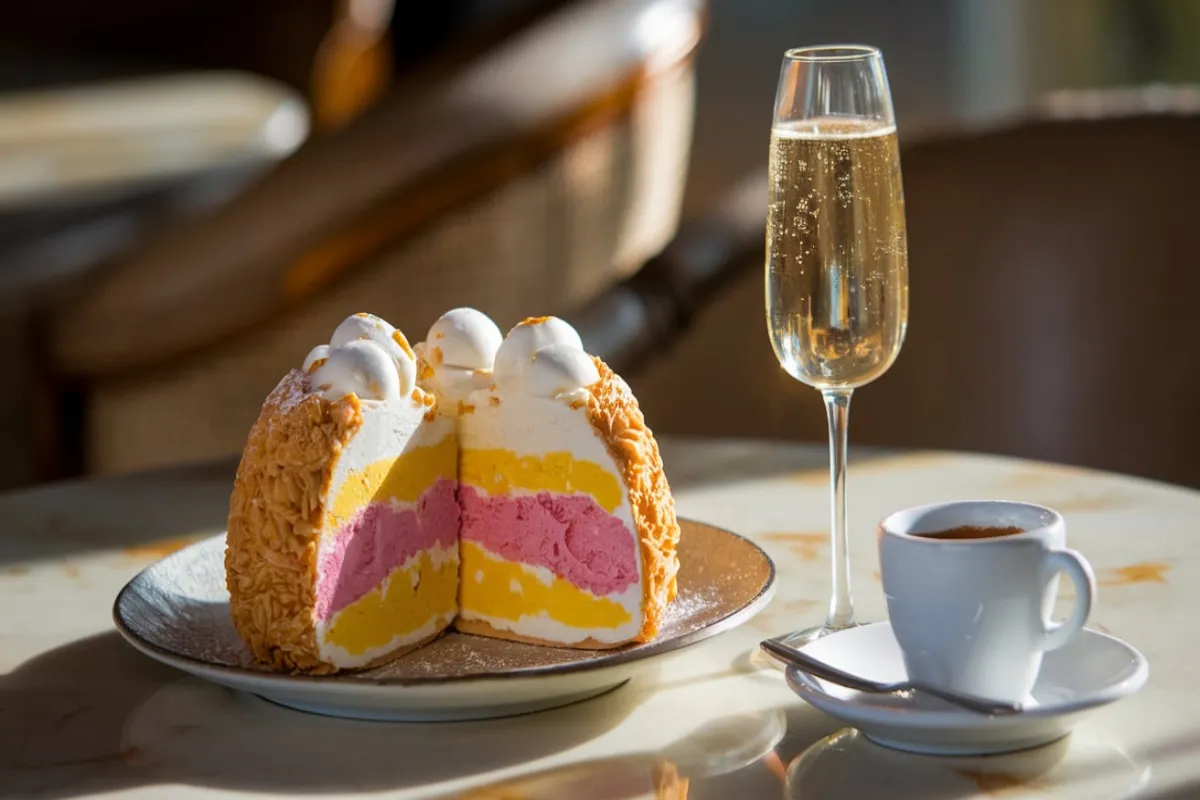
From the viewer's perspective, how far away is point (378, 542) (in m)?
0.91

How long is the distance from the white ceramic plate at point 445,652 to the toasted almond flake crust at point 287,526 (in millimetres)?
27

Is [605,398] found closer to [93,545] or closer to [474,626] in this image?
[474,626]

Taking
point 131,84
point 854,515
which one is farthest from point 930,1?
point 854,515

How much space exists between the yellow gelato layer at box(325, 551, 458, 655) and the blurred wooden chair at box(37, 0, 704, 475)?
1.00 metres

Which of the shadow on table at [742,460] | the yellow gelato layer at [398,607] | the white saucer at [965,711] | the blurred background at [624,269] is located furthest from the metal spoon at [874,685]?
the blurred background at [624,269]

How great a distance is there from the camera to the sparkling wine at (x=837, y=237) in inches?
36.2

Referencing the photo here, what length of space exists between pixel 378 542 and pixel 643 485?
0.50 ft

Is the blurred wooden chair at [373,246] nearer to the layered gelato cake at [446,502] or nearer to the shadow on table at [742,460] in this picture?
the shadow on table at [742,460]

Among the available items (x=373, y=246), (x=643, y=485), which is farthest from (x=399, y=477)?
(x=373, y=246)

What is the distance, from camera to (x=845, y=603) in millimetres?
934

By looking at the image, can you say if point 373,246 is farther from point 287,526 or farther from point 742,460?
point 287,526

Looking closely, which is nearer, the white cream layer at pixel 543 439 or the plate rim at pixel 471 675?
the plate rim at pixel 471 675

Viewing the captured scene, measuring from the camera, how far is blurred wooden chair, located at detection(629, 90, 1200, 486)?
77.6 inches

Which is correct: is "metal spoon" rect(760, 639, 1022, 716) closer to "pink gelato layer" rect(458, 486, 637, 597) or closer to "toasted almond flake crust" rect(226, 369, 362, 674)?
"pink gelato layer" rect(458, 486, 637, 597)
